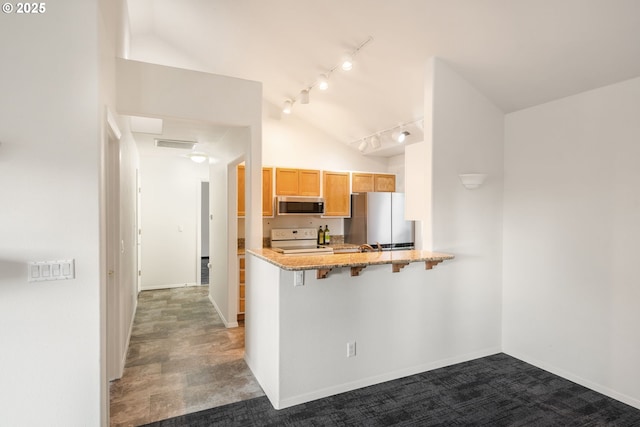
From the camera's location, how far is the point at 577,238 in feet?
9.95

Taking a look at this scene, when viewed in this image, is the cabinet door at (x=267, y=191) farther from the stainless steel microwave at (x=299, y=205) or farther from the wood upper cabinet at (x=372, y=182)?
the wood upper cabinet at (x=372, y=182)

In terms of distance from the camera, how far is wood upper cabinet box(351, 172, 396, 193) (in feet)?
18.6

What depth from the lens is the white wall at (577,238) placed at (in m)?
2.71

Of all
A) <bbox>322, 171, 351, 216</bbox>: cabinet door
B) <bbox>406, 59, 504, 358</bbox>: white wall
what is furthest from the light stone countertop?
<bbox>322, 171, 351, 216</bbox>: cabinet door

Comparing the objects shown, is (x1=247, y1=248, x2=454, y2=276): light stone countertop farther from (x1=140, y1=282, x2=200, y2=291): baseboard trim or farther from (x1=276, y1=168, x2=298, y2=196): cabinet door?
(x1=140, y1=282, x2=200, y2=291): baseboard trim

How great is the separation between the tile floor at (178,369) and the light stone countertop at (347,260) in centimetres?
115

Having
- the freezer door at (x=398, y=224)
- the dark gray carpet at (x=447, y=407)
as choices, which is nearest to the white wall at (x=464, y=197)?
the dark gray carpet at (x=447, y=407)

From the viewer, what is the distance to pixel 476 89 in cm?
346

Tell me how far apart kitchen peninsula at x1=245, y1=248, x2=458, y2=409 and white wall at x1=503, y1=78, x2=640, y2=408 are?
0.94 m

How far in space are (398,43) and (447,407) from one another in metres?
3.11

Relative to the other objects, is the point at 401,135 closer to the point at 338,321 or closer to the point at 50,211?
the point at 338,321

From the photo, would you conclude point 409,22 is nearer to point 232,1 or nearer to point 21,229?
point 232,1

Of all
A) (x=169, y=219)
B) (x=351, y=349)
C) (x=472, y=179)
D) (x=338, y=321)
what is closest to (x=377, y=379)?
(x=351, y=349)

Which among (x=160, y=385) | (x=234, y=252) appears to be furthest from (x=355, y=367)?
(x=234, y=252)
